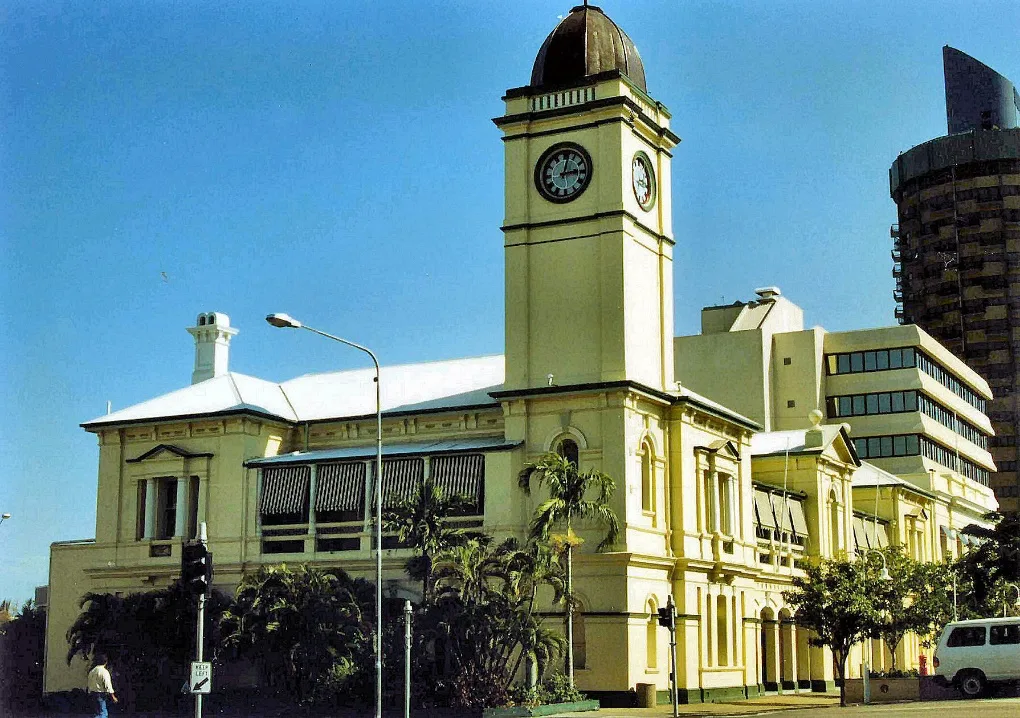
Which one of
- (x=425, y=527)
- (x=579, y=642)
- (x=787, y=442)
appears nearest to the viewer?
(x=425, y=527)

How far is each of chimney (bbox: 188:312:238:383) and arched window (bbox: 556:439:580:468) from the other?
753 inches

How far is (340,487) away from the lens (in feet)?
178

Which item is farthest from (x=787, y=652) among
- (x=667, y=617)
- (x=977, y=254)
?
(x=977, y=254)

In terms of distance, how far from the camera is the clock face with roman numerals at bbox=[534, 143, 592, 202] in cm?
5356

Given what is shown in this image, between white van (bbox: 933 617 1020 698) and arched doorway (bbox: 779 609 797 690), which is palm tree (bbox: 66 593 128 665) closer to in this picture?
arched doorway (bbox: 779 609 797 690)

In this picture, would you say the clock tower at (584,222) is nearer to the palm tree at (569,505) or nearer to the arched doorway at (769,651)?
the palm tree at (569,505)

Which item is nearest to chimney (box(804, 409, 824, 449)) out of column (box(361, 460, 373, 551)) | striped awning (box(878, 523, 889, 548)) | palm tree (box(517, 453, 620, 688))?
striped awning (box(878, 523, 889, 548))

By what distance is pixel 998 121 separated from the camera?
135 metres

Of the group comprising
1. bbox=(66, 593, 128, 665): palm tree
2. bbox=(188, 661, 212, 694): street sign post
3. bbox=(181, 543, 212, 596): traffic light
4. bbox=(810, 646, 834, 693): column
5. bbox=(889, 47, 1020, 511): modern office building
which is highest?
bbox=(889, 47, 1020, 511): modern office building

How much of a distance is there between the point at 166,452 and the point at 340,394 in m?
7.42

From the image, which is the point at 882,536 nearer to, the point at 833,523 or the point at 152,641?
the point at 833,523

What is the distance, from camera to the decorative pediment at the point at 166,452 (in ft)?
187

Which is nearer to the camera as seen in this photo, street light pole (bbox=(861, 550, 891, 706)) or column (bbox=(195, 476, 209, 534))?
street light pole (bbox=(861, 550, 891, 706))

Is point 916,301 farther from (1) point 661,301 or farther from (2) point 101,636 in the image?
(2) point 101,636
